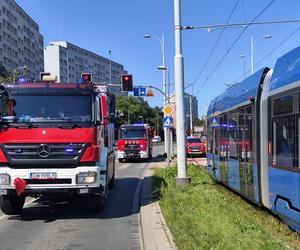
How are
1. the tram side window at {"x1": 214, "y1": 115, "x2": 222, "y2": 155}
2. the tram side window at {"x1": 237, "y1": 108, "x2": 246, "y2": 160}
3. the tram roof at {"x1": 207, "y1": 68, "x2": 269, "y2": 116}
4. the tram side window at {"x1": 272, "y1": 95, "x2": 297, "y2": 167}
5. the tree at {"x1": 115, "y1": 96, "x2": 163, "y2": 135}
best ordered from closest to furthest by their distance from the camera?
1. the tram side window at {"x1": 272, "y1": 95, "x2": 297, "y2": 167}
2. the tram roof at {"x1": 207, "y1": 68, "x2": 269, "y2": 116}
3. the tram side window at {"x1": 237, "y1": 108, "x2": 246, "y2": 160}
4. the tram side window at {"x1": 214, "y1": 115, "x2": 222, "y2": 155}
5. the tree at {"x1": 115, "y1": 96, "x2": 163, "y2": 135}

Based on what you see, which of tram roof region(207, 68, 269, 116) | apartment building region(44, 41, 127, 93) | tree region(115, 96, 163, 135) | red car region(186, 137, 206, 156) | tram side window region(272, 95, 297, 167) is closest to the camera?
tram side window region(272, 95, 297, 167)

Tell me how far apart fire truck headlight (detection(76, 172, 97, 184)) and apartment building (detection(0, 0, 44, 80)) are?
99.3m

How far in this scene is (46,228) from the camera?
33.7 feet

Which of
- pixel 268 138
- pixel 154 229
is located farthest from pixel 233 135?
pixel 154 229

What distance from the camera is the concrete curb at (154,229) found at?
809 centimetres

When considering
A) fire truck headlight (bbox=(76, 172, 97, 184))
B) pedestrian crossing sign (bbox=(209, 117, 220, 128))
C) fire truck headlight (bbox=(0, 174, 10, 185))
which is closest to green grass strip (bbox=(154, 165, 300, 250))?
fire truck headlight (bbox=(76, 172, 97, 184))

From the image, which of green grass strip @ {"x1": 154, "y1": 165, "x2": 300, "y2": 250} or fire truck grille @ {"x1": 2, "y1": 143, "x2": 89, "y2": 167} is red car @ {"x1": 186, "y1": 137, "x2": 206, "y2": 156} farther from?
fire truck grille @ {"x1": 2, "y1": 143, "x2": 89, "y2": 167}

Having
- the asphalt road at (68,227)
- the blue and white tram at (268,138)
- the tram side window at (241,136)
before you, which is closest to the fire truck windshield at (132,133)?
the blue and white tram at (268,138)

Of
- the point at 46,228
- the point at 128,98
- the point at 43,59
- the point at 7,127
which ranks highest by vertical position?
the point at 43,59

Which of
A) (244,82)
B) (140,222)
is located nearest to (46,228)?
(140,222)

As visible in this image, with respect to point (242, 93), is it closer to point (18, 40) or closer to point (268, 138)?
point (268, 138)

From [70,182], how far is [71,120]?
130cm

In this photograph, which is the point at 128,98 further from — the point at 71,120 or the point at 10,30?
the point at 71,120

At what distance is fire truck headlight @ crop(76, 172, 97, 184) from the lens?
10.9m
